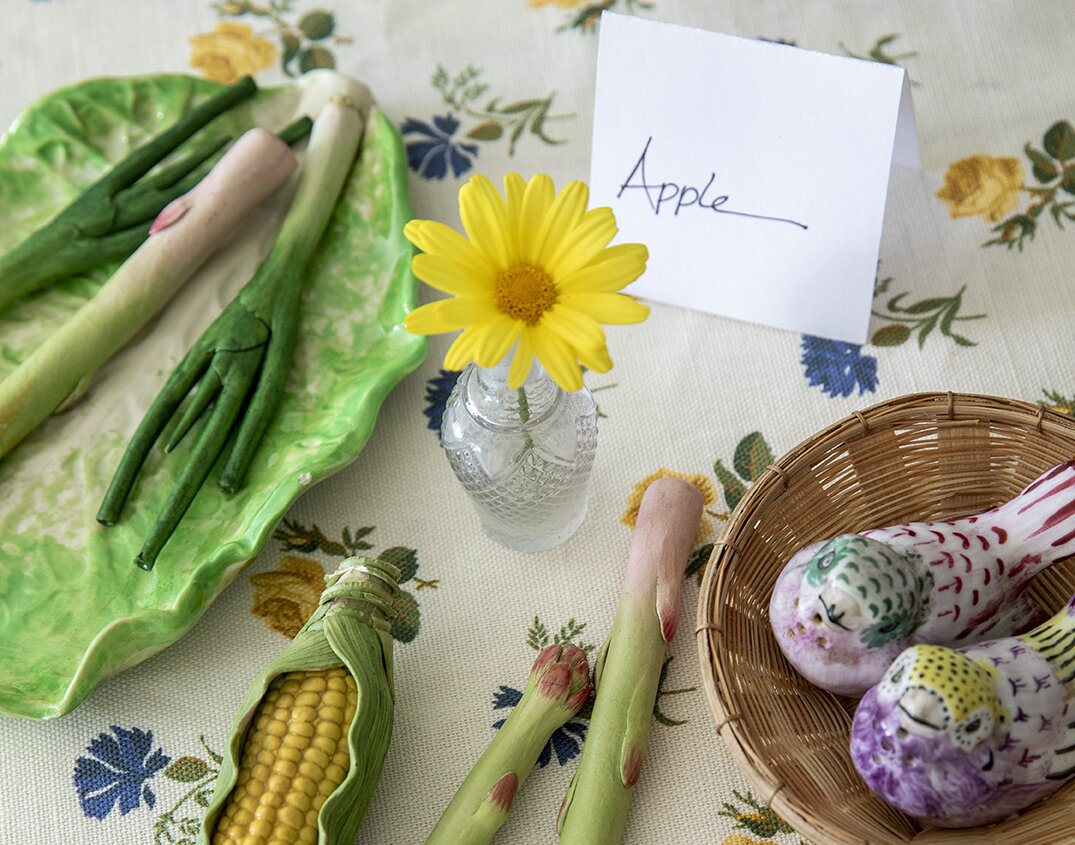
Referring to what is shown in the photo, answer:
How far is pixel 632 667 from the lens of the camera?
0.60 meters

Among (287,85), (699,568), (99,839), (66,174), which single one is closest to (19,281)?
(66,174)

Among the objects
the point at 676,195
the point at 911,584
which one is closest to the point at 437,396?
the point at 676,195

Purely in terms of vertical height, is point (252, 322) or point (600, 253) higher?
point (600, 253)

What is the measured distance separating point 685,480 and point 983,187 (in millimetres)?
328

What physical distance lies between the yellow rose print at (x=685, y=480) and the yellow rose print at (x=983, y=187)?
11.1 inches

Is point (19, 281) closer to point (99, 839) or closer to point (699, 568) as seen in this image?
point (99, 839)

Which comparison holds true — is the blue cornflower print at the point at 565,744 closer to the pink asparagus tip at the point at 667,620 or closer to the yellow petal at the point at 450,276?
the pink asparagus tip at the point at 667,620

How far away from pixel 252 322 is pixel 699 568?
324mm

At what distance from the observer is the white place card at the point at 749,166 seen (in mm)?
683

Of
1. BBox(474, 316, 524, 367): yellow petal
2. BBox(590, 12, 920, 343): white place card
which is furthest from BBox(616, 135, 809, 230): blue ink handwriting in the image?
BBox(474, 316, 524, 367): yellow petal

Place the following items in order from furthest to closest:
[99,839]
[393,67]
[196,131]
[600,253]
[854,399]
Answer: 1. [393,67]
2. [196,131]
3. [854,399]
4. [99,839]
5. [600,253]

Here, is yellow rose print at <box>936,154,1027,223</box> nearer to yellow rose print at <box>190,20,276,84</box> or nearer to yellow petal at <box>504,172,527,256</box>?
yellow petal at <box>504,172,527,256</box>

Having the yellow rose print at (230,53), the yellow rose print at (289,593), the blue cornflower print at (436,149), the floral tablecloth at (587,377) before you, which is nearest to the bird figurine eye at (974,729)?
the floral tablecloth at (587,377)

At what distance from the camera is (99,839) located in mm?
610
